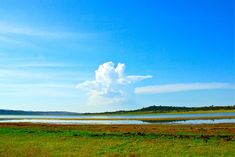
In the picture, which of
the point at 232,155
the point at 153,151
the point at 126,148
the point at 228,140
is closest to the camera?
the point at 232,155

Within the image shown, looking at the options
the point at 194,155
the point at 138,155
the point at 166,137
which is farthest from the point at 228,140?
the point at 138,155

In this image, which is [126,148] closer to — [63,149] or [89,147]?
[89,147]

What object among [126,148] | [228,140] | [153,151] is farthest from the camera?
[228,140]

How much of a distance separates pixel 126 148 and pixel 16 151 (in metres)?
8.93

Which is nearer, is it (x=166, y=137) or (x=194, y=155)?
(x=194, y=155)

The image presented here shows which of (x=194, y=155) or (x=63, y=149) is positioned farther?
(x=63, y=149)

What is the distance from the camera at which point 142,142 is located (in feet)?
106

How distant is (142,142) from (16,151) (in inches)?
446

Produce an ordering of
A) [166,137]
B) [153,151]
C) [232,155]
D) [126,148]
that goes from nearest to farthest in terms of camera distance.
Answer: [232,155], [153,151], [126,148], [166,137]

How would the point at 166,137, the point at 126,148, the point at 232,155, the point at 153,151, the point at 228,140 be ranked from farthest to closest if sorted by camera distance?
the point at 166,137 → the point at 228,140 → the point at 126,148 → the point at 153,151 → the point at 232,155

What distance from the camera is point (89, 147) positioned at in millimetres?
29953

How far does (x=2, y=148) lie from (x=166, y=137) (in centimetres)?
1601

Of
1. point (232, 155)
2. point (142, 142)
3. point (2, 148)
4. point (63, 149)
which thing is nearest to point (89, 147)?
point (63, 149)

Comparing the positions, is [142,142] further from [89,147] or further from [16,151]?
[16,151]
